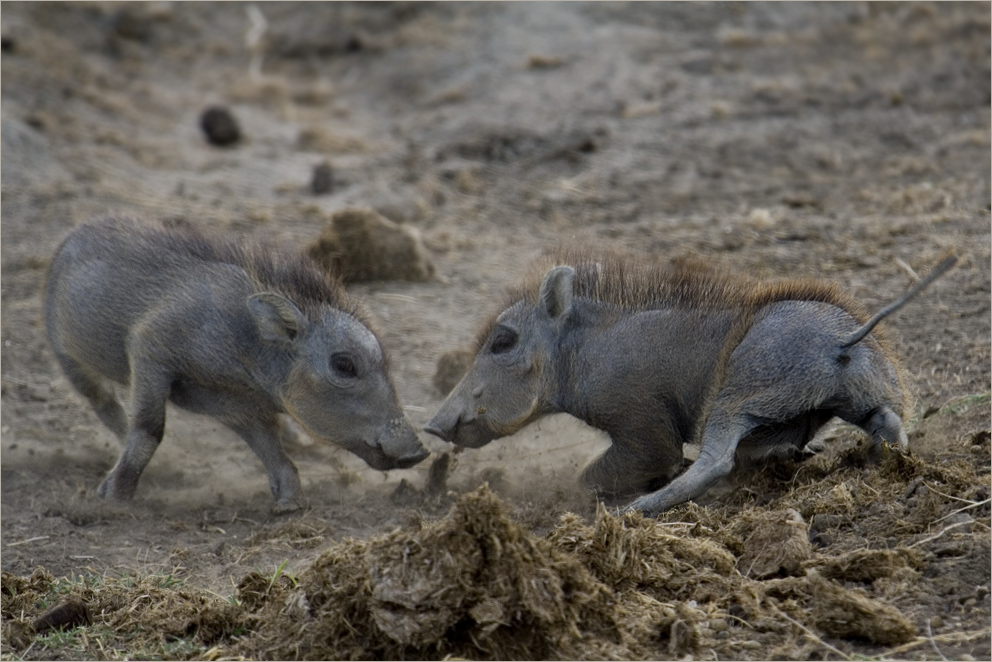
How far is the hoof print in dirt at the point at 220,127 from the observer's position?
1397 centimetres

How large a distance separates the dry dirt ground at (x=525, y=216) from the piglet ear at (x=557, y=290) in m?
0.96

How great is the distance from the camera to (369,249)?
9.51 meters

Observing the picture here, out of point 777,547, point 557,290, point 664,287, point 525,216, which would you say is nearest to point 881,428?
point 777,547

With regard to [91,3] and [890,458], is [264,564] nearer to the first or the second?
[890,458]

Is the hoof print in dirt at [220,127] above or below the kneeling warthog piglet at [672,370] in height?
below

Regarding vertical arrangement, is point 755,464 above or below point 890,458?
below

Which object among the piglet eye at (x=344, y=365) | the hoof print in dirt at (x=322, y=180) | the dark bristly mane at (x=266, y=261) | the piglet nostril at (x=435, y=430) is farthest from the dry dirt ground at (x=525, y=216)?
the dark bristly mane at (x=266, y=261)

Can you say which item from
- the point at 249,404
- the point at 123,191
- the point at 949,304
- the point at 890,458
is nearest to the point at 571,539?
the point at 890,458

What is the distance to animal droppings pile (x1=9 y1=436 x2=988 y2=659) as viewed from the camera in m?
4.02

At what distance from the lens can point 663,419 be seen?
6250 mm

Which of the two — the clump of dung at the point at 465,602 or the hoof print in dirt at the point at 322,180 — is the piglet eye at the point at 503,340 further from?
the hoof print in dirt at the point at 322,180

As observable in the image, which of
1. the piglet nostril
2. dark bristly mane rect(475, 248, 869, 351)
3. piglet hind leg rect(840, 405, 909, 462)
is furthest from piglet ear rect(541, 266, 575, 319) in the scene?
piglet hind leg rect(840, 405, 909, 462)

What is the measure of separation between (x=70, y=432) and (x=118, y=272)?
130 centimetres

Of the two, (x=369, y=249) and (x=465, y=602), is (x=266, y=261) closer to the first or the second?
(x=369, y=249)
